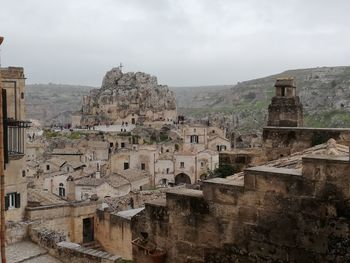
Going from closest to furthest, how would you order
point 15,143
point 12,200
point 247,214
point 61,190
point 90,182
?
point 247,214, point 12,200, point 15,143, point 90,182, point 61,190

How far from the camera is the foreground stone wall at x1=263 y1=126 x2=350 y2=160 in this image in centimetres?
913

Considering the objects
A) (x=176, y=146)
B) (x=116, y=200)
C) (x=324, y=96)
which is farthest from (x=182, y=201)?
(x=324, y=96)

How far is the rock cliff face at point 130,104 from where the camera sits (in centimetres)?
10681

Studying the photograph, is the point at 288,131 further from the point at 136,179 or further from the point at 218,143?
the point at 218,143

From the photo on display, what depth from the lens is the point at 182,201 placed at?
20.3 ft

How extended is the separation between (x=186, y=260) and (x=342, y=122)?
9230 cm

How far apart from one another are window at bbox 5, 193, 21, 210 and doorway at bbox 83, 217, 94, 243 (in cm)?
354

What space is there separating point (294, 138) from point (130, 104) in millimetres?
100882

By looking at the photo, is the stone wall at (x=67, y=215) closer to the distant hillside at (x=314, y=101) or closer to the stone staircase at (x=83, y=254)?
the stone staircase at (x=83, y=254)

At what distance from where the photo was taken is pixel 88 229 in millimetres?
25562

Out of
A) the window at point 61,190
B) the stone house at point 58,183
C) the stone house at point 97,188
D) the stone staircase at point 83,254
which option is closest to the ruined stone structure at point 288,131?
the stone staircase at point 83,254

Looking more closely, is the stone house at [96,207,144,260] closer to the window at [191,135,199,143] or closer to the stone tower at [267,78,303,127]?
the stone tower at [267,78,303,127]

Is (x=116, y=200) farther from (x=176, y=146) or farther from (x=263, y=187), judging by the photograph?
(x=176, y=146)

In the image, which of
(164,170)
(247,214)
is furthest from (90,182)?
(247,214)
